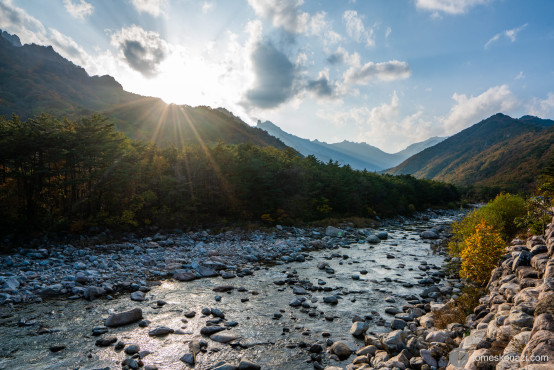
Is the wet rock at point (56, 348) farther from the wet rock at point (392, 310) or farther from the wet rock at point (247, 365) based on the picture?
the wet rock at point (392, 310)

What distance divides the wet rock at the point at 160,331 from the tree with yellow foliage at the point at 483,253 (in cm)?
1423

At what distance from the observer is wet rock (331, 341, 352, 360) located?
8.52 m

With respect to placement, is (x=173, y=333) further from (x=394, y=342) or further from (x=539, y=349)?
(x=539, y=349)

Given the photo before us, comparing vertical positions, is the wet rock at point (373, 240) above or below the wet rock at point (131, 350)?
below

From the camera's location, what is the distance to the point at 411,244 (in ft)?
96.1

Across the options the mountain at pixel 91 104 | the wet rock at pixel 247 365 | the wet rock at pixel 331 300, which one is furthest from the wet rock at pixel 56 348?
the mountain at pixel 91 104

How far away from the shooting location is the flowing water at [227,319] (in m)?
8.30

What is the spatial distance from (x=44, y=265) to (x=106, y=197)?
12563 millimetres

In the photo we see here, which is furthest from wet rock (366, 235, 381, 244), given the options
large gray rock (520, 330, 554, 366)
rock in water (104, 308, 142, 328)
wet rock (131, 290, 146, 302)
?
large gray rock (520, 330, 554, 366)

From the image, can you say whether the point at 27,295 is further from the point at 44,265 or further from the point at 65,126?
the point at 65,126

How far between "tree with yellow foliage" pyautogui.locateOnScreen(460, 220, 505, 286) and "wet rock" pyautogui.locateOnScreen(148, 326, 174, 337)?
1423 centimetres

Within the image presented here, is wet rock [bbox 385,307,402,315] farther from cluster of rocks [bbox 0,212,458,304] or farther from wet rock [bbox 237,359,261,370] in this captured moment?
cluster of rocks [bbox 0,212,458,304]

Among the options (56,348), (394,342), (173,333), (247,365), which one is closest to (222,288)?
(173,333)

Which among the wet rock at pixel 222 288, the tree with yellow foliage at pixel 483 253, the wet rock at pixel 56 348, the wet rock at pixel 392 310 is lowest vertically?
→ the wet rock at pixel 222 288
